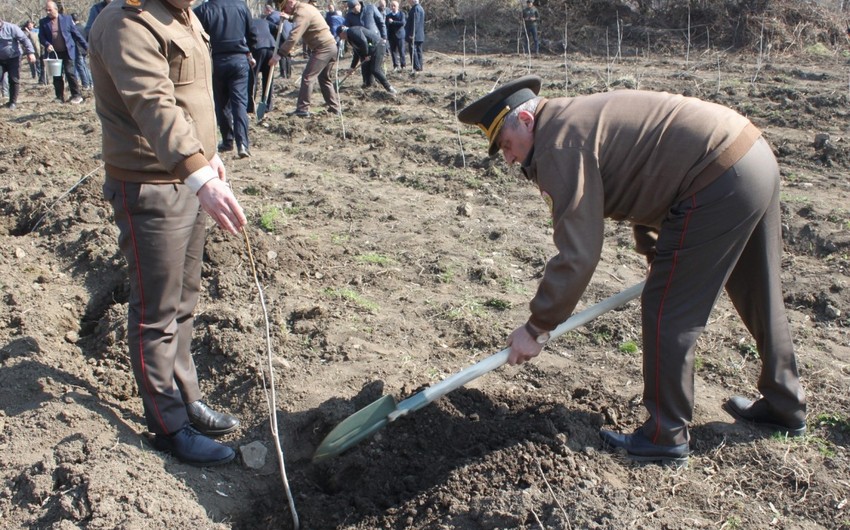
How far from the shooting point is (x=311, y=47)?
10.5 metres

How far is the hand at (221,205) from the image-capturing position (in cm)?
265

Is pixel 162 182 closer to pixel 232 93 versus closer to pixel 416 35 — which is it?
pixel 232 93

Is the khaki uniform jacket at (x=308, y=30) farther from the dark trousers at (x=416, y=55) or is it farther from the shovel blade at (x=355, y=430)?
the shovel blade at (x=355, y=430)

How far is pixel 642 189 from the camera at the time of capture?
9.41 ft

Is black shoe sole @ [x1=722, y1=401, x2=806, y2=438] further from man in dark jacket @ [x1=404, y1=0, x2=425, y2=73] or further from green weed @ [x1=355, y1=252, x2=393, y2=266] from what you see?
man in dark jacket @ [x1=404, y1=0, x2=425, y2=73]

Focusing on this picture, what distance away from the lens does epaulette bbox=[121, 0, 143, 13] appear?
2.75 meters

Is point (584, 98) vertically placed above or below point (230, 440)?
above

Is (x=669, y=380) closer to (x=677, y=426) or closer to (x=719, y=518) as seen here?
(x=677, y=426)

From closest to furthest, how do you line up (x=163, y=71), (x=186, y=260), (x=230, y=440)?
1. (x=163, y=71)
2. (x=186, y=260)
3. (x=230, y=440)

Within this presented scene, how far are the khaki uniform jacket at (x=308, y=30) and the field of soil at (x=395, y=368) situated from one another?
3.06 m

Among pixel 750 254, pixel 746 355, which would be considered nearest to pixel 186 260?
pixel 750 254

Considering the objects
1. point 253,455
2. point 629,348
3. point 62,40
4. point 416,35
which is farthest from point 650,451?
point 416,35

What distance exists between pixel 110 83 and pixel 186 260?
80 cm

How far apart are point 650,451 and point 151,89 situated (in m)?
2.46
